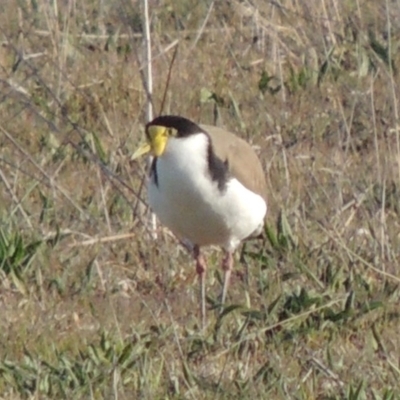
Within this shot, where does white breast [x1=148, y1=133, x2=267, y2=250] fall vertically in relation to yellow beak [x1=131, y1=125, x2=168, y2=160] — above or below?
below

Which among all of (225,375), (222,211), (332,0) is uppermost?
(332,0)

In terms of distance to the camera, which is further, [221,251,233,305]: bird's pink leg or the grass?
[221,251,233,305]: bird's pink leg

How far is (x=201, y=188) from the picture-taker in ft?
17.3

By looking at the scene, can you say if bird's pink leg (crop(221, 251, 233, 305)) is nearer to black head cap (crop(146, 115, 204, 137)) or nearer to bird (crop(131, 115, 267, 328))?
bird (crop(131, 115, 267, 328))

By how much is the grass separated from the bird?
13cm

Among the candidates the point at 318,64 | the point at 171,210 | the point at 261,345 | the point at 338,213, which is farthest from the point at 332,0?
the point at 261,345

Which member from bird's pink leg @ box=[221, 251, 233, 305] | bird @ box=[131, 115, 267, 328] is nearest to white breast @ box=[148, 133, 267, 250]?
bird @ box=[131, 115, 267, 328]

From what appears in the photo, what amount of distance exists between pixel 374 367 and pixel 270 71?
3.47m

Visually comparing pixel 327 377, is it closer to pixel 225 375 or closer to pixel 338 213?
pixel 225 375

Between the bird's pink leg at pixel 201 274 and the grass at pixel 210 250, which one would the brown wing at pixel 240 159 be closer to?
the grass at pixel 210 250

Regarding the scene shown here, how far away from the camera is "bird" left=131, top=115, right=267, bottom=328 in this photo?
17.1 feet

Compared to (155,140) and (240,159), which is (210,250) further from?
(155,140)

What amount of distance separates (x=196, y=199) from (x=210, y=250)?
97 cm

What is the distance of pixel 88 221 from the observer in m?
6.07
